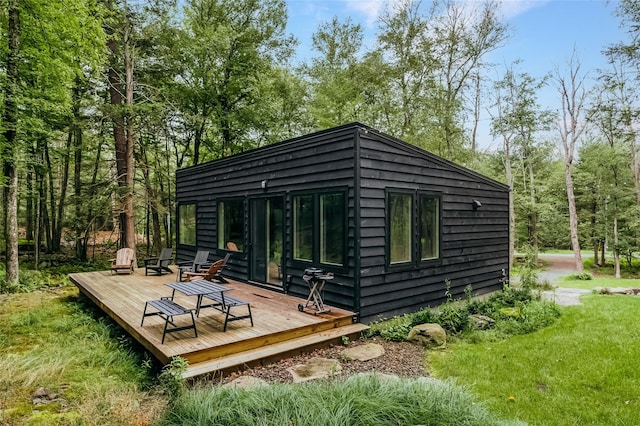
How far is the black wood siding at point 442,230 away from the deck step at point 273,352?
19.9 inches

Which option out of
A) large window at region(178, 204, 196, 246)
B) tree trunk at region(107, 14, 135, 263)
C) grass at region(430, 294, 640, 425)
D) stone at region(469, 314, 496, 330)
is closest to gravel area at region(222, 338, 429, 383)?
grass at region(430, 294, 640, 425)

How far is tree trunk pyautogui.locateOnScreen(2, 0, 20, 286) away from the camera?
7.64 metres

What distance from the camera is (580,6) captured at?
9.03 metres

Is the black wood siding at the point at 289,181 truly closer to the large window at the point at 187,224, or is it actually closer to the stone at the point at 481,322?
the large window at the point at 187,224

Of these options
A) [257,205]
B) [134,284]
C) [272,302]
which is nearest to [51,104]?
[134,284]

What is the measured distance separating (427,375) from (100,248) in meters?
15.0

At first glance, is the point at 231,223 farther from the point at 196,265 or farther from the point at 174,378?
the point at 174,378

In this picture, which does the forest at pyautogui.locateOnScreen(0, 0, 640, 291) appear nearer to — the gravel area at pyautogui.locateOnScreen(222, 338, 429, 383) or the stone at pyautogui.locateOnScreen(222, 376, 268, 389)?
the gravel area at pyautogui.locateOnScreen(222, 338, 429, 383)

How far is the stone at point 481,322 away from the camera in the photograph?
5570mm

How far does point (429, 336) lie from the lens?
482 cm

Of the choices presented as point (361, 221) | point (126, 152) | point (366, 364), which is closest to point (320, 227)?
point (361, 221)

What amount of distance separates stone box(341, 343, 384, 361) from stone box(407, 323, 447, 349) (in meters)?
0.58

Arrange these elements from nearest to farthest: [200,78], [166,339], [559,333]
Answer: [166,339], [559,333], [200,78]

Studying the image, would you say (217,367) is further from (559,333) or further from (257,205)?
(559,333)
